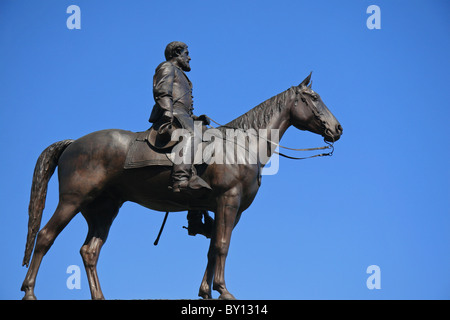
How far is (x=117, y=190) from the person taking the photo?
40.3ft

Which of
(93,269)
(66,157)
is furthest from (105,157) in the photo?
(93,269)

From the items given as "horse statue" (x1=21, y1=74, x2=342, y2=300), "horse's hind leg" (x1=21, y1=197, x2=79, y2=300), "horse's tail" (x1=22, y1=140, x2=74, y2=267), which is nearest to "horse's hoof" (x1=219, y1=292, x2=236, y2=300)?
"horse statue" (x1=21, y1=74, x2=342, y2=300)

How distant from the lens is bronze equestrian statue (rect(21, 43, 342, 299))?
11.5 meters

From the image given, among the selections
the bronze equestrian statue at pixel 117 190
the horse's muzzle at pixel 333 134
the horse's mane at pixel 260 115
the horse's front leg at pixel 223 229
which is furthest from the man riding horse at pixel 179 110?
the horse's muzzle at pixel 333 134

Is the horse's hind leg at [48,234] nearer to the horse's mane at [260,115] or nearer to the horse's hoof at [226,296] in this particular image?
the horse's hoof at [226,296]

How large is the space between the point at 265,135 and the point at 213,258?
2.50m

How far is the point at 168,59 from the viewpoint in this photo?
508 inches

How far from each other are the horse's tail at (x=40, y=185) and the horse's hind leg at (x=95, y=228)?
858 millimetres

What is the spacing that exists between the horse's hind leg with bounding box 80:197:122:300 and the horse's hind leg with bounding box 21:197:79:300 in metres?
0.73

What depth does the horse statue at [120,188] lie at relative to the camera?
11500 millimetres

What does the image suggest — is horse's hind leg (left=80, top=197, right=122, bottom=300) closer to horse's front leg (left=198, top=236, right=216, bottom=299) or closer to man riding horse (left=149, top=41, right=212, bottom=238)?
man riding horse (left=149, top=41, right=212, bottom=238)

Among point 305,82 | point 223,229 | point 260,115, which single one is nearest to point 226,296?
point 223,229
